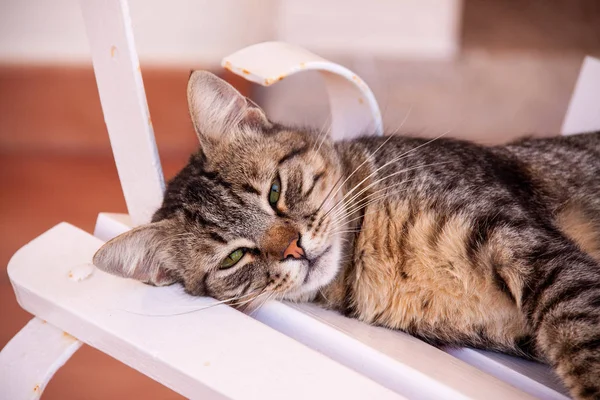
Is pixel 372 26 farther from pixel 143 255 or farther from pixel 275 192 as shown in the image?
pixel 143 255

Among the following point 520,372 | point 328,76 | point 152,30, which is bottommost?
point 520,372

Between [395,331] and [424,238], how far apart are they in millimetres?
186

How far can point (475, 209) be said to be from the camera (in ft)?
3.76

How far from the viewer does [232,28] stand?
10.3 ft

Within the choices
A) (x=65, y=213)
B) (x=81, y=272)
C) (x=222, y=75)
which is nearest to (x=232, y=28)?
(x=222, y=75)

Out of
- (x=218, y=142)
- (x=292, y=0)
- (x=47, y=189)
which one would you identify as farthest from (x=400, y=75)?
(x=218, y=142)

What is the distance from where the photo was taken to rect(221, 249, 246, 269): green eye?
1206mm

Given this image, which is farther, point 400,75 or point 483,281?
point 400,75

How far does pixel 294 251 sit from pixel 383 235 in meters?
0.19

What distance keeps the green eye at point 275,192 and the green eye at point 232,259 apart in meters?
0.12

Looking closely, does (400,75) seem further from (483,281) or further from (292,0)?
(483,281)

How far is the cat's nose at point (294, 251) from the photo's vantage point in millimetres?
1155

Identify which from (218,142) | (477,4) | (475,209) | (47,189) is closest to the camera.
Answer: (475,209)

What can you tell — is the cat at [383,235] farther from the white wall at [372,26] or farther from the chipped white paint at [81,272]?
the white wall at [372,26]
